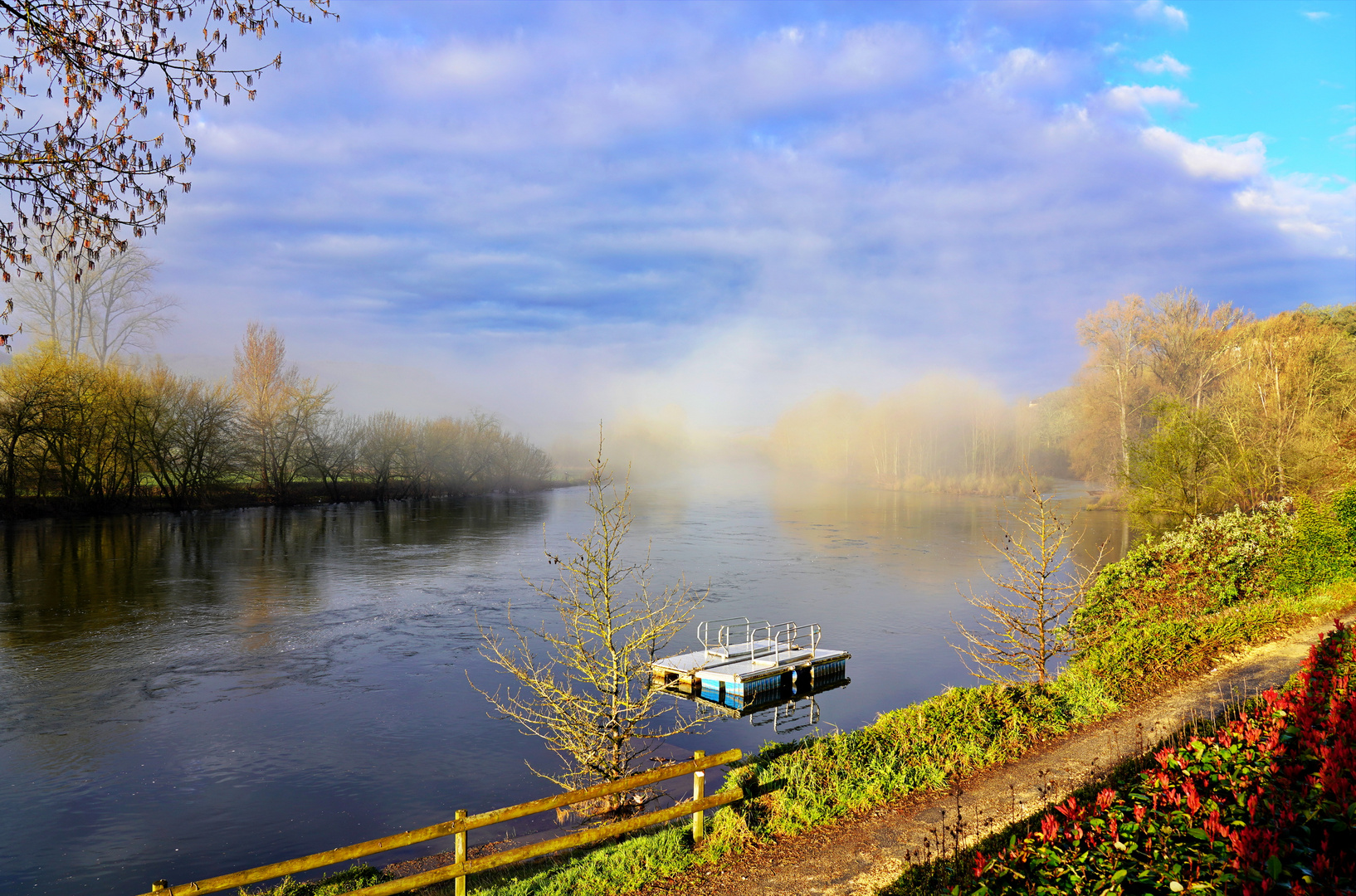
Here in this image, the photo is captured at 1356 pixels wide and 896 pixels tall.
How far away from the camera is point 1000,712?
34.7 feet

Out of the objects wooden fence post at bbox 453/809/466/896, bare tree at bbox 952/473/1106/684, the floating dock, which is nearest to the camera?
wooden fence post at bbox 453/809/466/896

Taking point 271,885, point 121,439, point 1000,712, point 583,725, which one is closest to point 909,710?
point 1000,712

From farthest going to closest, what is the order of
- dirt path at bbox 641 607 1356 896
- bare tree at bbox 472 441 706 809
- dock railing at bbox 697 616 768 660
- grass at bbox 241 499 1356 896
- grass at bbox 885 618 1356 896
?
dock railing at bbox 697 616 768 660
bare tree at bbox 472 441 706 809
grass at bbox 241 499 1356 896
dirt path at bbox 641 607 1356 896
grass at bbox 885 618 1356 896

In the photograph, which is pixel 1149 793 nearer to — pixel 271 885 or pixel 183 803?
pixel 271 885

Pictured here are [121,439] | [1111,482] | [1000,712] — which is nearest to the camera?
[1000,712]

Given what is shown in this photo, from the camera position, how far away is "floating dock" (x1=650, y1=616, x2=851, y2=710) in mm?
17078

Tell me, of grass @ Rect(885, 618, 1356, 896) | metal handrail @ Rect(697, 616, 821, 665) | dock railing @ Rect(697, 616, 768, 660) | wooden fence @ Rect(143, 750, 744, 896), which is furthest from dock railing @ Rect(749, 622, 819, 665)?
grass @ Rect(885, 618, 1356, 896)

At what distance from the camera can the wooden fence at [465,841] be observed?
618 centimetres

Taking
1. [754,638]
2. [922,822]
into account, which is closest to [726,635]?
[754,638]

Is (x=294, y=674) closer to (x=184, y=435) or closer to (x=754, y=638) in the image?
(x=754, y=638)

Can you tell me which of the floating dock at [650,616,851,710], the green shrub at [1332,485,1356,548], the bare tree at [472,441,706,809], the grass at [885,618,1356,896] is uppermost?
the green shrub at [1332,485,1356,548]

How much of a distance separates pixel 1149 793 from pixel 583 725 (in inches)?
307

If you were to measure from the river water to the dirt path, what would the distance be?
5.04 meters

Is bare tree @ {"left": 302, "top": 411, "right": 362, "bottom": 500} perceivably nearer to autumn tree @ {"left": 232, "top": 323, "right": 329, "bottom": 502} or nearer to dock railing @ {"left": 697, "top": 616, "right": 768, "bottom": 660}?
autumn tree @ {"left": 232, "top": 323, "right": 329, "bottom": 502}
